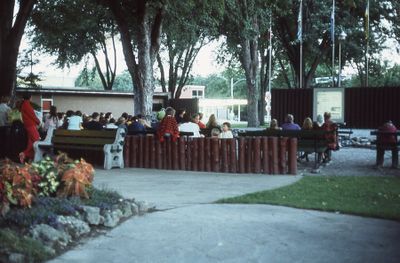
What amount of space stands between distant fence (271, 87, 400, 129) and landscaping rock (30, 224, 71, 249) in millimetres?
23346

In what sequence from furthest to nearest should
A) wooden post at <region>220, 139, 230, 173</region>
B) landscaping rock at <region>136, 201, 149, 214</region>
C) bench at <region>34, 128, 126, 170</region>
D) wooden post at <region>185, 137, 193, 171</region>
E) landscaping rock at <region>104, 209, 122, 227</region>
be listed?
bench at <region>34, 128, 126, 170</region>, wooden post at <region>185, 137, 193, 171</region>, wooden post at <region>220, 139, 230, 173</region>, landscaping rock at <region>136, 201, 149, 214</region>, landscaping rock at <region>104, 209, 122, 227</region>

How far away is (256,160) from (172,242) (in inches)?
245

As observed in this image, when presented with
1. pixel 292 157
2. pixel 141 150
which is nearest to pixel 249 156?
pixel 292 157

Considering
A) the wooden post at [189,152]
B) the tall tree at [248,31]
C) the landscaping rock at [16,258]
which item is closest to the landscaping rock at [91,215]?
the landscaping rock at [16,258]

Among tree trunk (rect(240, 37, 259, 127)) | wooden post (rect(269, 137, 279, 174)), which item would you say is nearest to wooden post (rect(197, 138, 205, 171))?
wooden post (rect(269, 137, 279, 174))

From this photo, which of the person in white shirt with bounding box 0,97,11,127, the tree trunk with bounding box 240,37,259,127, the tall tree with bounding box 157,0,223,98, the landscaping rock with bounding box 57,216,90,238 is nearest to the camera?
the landscaping rock with bounding box 57,216,90,238

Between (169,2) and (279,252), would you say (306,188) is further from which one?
(169,2)

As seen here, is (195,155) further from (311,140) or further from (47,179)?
(47,179)

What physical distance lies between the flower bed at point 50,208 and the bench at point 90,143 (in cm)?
518

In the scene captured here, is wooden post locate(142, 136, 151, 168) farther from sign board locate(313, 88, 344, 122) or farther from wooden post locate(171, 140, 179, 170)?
sign board locate(313, 88, 344, 122)

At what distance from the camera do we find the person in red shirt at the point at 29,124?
509 inches

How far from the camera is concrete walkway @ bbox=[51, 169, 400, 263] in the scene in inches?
204

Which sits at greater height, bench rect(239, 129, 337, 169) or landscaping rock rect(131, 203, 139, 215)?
bench rect(239, 129, 337, 169)

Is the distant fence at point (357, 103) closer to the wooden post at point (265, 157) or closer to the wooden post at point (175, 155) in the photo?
the wooden post at point (175, 155)
